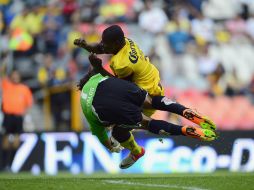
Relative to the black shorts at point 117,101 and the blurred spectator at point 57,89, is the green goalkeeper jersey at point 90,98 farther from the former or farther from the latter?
the blurred spectator at point 57,89

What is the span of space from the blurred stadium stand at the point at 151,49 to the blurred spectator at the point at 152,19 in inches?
1.1

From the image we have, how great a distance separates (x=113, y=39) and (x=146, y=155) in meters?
6.44

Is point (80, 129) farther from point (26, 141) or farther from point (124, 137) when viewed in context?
point (124, 137)

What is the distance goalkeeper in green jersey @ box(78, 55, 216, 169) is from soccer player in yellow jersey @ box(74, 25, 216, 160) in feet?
0.21

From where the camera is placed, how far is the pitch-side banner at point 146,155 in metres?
16.6

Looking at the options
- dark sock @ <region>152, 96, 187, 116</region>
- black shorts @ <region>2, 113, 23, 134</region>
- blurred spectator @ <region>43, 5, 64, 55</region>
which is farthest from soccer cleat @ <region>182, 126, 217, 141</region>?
blurred spectator @ <region>43, 5, 64, 55</region>

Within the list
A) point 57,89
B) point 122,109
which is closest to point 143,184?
point 122,109

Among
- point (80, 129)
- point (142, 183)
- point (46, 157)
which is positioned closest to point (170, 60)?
point (80, 129)

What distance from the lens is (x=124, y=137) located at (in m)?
10.9

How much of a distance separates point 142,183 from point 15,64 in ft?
31.7

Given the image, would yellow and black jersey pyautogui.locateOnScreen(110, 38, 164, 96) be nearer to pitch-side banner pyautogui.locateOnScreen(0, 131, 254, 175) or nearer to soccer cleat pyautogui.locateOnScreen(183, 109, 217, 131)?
soccer cleat pyautogui.locateOnScreen(183, 109, 217, 131)

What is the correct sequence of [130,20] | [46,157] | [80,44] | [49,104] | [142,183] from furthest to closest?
A: [130,20] → [49,104] → [46,157] → [80,44] → [142,183]

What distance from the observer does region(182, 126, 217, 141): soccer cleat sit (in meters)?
10.3

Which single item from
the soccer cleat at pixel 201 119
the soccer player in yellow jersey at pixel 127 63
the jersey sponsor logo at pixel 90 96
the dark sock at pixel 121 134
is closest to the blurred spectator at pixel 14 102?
the dark sock at pixel 121 134
